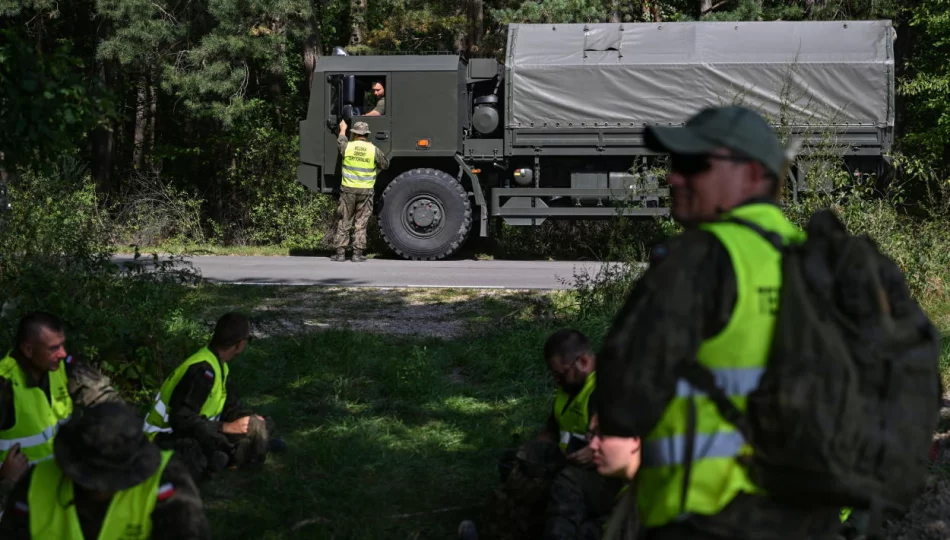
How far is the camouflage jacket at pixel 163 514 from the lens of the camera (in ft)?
11.1

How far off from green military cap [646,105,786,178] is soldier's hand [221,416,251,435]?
3.84 m

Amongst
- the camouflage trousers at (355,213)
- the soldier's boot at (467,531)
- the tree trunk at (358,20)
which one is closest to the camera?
the soldier's boot at (467,531)

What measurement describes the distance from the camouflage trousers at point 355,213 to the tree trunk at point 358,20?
918 centimetres

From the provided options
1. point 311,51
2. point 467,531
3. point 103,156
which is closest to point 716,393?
point 467,531

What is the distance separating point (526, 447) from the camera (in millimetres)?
5070

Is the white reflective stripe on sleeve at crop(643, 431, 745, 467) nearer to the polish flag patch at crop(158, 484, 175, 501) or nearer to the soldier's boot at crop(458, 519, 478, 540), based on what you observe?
the polish flag patch at crop(158, 484, 175, 501)

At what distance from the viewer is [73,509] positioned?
3.42 meters

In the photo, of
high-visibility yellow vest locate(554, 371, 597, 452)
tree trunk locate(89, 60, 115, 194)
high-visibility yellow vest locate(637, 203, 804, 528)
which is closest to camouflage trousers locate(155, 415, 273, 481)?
high-visibility yellow vest locate(554, 371, 597, 452)

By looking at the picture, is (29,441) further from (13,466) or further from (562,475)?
(562,475)

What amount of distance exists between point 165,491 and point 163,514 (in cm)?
6

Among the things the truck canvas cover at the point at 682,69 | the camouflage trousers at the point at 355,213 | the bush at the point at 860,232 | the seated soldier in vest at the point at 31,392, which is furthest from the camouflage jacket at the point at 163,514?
→ the truck canvas cover at the point at 682,69

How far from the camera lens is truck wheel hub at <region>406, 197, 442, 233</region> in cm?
1638

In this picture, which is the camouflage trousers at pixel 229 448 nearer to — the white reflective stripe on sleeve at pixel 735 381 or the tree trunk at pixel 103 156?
the white reflective stripe on sleeve at pixel 735 381

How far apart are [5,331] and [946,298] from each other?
24.3 feet
